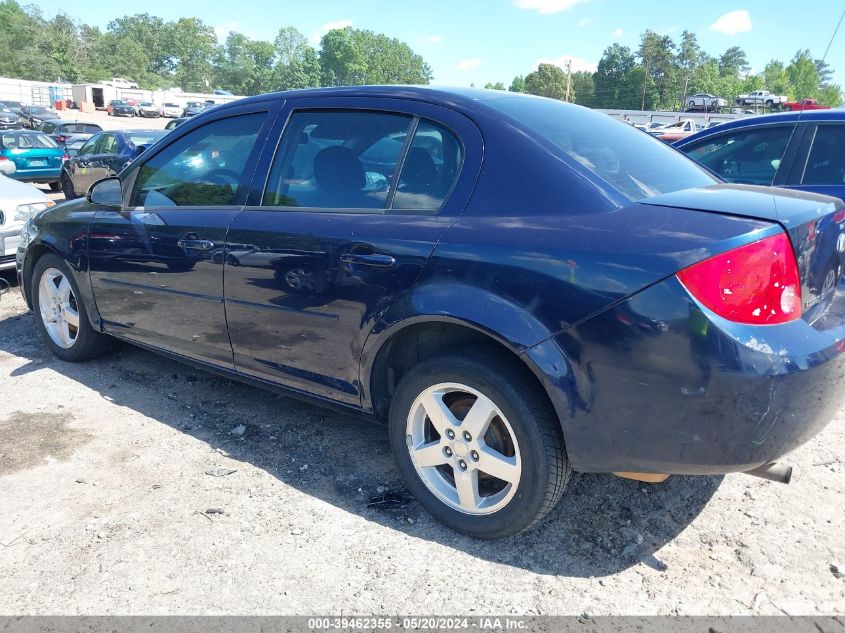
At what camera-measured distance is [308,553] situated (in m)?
2.59

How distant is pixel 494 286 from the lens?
93.3 inches

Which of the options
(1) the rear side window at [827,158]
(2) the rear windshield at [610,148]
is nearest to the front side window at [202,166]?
(2) the rear windshield at [610,148]

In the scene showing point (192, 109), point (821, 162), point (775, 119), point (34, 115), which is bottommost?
point (821, 162)

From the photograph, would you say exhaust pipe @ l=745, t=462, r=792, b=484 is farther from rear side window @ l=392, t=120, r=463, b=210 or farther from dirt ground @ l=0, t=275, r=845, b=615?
rear side window @ l=392, t=120, r=463, b=210

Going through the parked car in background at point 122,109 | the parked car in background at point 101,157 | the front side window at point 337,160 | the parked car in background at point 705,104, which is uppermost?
the parked car in background at point 705,104

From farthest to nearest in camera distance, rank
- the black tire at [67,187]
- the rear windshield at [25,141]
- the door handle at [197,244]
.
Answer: the rear windshield at [25,141]
the black tire at [67,187]
the door handle at [197,244]

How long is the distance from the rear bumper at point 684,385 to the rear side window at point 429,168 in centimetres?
83

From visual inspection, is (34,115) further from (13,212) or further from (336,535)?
(336,535)

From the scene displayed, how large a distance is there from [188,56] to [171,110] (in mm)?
93619

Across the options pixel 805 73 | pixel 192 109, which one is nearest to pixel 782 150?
pixel 805 73

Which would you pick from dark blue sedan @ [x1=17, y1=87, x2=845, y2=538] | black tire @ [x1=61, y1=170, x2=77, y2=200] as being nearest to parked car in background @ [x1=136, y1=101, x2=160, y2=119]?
black tire @ [x1=61, y1=170, x2=77, y2=200]

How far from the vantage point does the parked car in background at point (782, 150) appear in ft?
15.2

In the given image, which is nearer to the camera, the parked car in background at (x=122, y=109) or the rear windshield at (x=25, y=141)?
the rear windshield at (x=25, y=141)

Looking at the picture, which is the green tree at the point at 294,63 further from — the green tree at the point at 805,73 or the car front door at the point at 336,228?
the car front door at the point at 336,228
